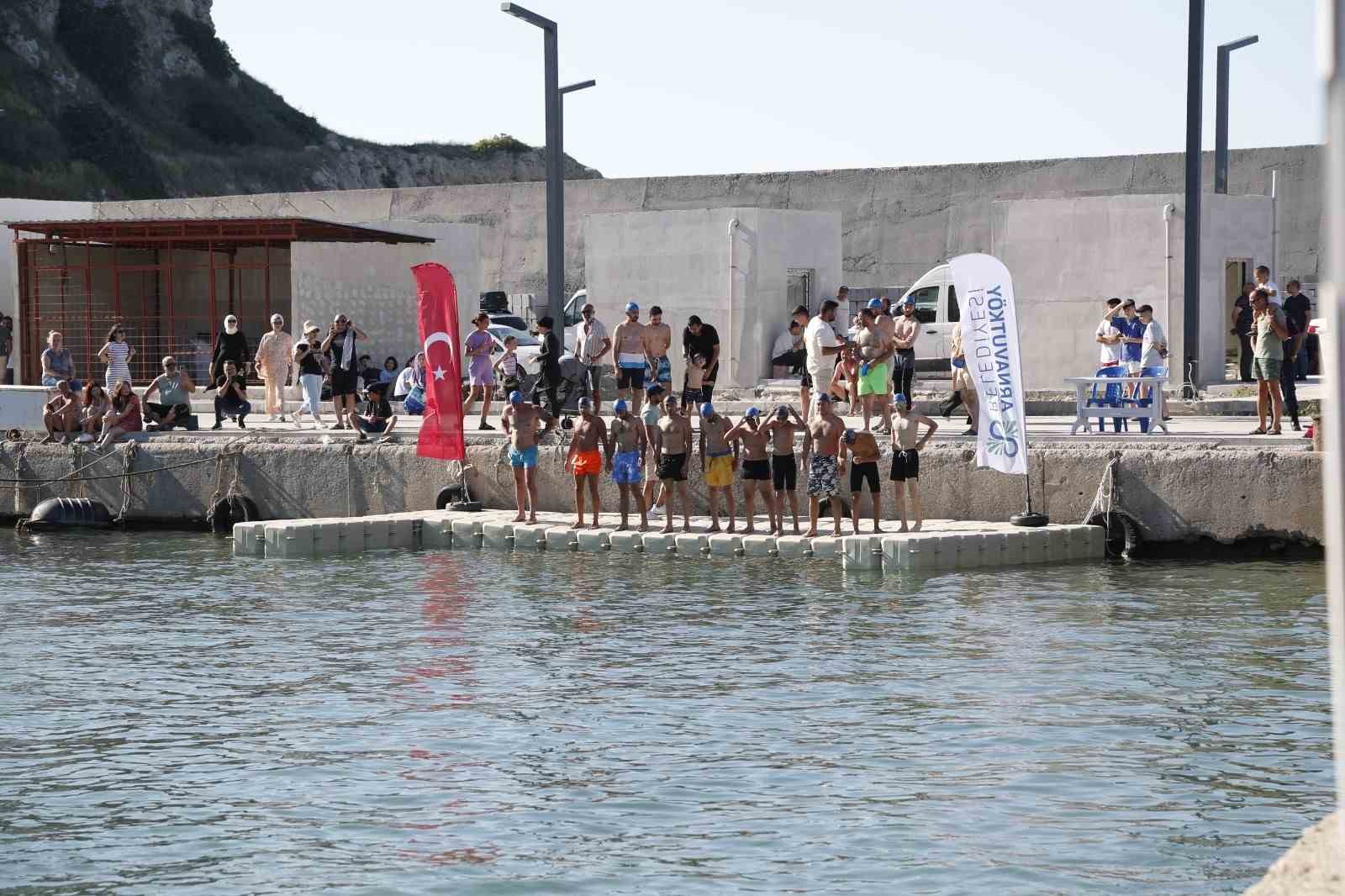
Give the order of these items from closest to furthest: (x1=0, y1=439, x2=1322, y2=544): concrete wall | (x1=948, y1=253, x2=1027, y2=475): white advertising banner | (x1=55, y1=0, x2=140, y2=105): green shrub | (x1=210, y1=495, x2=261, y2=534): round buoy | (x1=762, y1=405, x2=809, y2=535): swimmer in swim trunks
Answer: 1. (x1=948, y1=253, x2=1027, y2=475): white advertising banner
2. (x1=0, y1=439, x2=1322, y2=544): concrete wall
3. (x1=762, y1=405, x2=809, y2=535): swimmer in swim trunks
4. (x1=210, y1=495, x2=261, y2=534): round buoy
5. (x1=55, y1=0, x2=140, y2=105): green shrub

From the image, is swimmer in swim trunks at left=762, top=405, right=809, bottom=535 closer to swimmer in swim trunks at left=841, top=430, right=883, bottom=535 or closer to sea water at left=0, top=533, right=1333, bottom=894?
swimmer in swim trunks at left=841, top=430, right=883, bottom=535

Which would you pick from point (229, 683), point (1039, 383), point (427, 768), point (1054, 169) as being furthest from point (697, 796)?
point (1054, 169)

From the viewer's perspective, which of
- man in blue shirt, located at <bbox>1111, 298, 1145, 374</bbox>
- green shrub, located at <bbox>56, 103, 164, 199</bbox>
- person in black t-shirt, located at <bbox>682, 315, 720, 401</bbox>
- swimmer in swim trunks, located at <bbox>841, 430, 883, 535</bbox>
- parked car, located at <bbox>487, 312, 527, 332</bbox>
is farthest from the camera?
green shrub, located at <bbox>56, 103, 164, 199</bbox>

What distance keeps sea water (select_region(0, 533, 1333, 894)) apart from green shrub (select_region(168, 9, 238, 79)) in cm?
6183

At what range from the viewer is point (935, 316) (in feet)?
95.6

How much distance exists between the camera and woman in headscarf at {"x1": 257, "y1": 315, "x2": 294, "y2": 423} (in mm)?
24172

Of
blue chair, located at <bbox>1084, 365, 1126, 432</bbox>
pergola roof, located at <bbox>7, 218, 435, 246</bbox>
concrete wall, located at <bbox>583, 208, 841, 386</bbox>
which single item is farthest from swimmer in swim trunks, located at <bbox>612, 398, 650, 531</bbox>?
pergola roof, located at <bbox>7, 218, 435, 246</bbox>

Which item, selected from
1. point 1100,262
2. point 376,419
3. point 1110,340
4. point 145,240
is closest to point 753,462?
point 1110,340

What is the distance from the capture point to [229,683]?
13.7m

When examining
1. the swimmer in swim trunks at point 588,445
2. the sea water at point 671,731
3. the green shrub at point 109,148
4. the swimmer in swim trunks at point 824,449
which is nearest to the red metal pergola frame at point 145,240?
the swimmer in swim trunks at point 588,445

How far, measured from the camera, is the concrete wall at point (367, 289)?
95.1ft

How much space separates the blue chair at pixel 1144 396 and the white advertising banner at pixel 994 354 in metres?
2.53

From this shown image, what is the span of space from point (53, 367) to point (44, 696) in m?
13.7

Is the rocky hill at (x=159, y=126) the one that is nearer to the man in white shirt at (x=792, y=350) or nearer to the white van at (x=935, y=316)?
the man in white shirt at (x=792, y=350)
